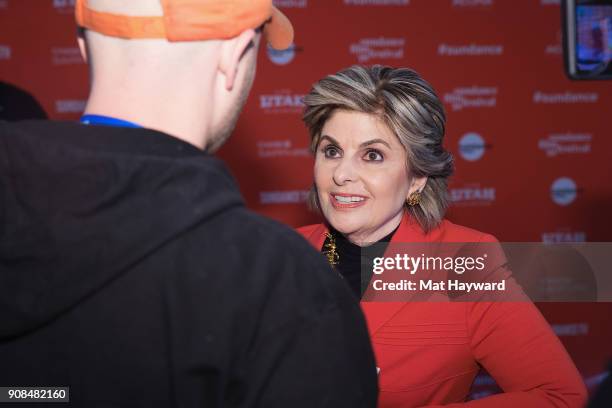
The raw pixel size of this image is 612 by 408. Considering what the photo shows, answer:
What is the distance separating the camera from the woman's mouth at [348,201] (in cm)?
188

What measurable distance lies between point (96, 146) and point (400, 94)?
1.21m

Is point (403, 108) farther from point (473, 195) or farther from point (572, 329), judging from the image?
point (572, 329)

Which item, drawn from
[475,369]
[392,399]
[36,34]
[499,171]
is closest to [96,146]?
[392,399]

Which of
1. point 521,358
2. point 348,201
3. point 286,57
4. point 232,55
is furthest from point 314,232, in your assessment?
point 286,57

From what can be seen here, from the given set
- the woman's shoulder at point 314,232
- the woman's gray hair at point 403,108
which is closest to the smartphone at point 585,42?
the woman's gray hair at point 403,108

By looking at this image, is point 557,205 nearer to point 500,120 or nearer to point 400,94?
point 500,120

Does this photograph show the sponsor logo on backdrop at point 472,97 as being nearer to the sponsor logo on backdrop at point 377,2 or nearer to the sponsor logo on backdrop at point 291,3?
the sponsor logo on backdrop at point 377,2

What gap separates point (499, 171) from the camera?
12.7ft

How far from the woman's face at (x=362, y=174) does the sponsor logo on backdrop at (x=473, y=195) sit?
197 cm

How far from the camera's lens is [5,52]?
3.53 m

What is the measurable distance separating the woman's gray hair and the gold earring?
0.03ft

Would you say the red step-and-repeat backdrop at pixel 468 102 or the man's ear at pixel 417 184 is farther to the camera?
the red step-and-repeat backdrop at pixel 468 102

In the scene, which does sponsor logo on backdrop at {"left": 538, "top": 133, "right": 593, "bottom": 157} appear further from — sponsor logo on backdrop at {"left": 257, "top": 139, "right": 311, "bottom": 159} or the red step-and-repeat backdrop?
sponsor logo on backdrop at {"left": 257, "top": 139, "right": 311, "bottom": 159}

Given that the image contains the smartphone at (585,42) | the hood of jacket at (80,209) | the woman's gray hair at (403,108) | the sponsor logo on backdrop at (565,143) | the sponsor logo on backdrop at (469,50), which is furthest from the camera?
the sponsor logo on backdrop at (565,143)
